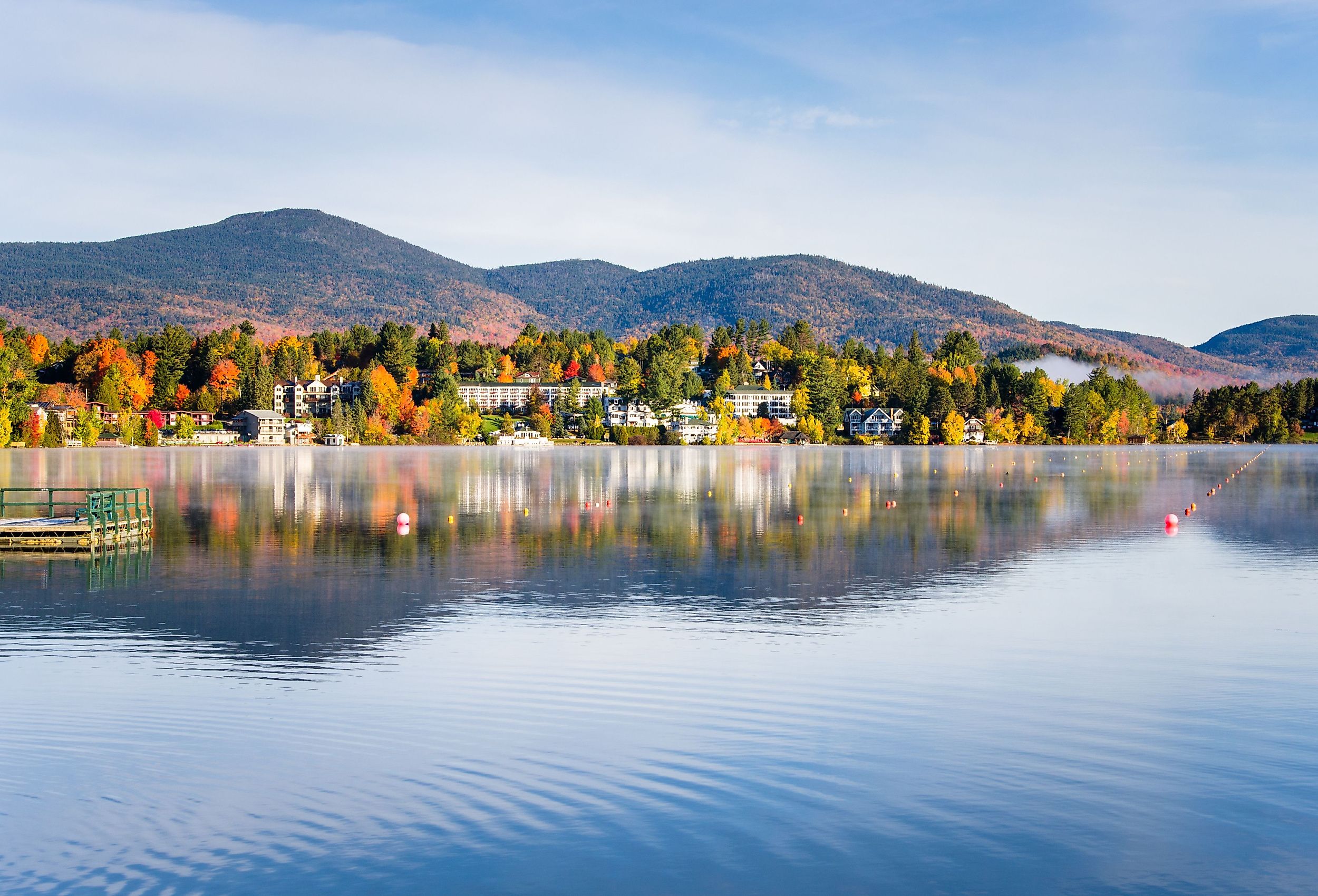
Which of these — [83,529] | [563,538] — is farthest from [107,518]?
[563,538]

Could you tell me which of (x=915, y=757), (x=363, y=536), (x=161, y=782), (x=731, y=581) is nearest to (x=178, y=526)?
(x=363, y=536)

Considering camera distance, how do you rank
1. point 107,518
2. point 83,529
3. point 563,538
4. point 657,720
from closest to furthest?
point 657,720, point 83,529, point 107,518, point 563,538

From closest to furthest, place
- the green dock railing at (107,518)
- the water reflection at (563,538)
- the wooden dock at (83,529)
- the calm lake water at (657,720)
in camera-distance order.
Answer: the calm lake water at (657,720) < the water reflection at (563,538) < the wooden dock at (83,529) < the green dock railing at (107,518)

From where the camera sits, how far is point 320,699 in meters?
18.6

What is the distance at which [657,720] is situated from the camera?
1752 centimetres

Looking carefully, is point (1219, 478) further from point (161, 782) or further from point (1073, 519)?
point (161, 782)

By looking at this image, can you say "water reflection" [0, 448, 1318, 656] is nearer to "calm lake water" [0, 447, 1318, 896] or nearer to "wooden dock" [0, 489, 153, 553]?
"calm lake water" [0, 447, 1318, 896]

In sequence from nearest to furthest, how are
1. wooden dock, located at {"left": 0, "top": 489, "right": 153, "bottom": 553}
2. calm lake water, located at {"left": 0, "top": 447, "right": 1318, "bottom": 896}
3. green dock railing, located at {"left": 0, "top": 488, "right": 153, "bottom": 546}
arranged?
calm lake water, located at {"left": 0, "top": 447, "right": 1318, "bottom": 896}
wooden dock, located at {"left": 0, "top": 489, "right": 153, "bottom": 553}
green dock railing, located at {"left": 0, "top": 488, "right": 153, "bottom": 546}

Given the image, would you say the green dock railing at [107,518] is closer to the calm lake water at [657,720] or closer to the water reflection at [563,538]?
the water reflection at [563,538]

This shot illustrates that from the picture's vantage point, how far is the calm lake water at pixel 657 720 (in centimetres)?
1233

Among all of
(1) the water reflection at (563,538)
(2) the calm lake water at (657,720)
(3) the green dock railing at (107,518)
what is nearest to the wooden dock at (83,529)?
(3) the green dock railing at (107,518)

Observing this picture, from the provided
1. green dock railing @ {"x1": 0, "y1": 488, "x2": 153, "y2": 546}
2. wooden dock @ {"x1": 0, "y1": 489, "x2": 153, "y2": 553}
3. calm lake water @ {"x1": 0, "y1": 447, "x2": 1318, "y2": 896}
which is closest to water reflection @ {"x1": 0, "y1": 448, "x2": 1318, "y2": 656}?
calm lake water @ {"x1": 0, "y1": 447, "x2": 1318, "y2": 896}

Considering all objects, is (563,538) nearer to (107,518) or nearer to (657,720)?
(107,518)

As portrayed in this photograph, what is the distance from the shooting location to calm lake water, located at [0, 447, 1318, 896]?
1233 centimetres
